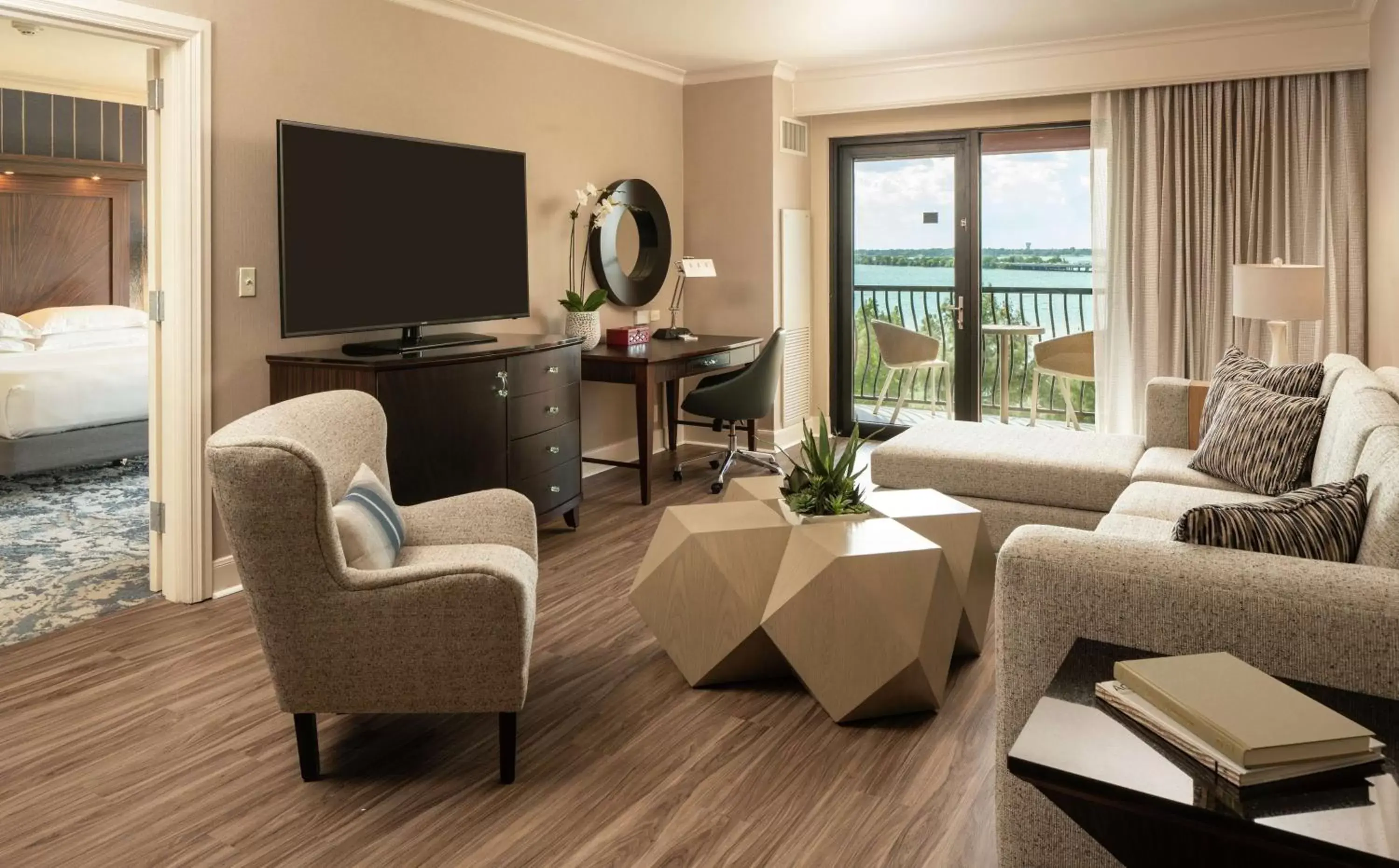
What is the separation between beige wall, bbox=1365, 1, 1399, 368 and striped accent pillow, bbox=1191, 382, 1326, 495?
1062mm

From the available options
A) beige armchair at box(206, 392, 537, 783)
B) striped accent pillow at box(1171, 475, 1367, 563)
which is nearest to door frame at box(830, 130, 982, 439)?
beige armchair at box(206, 392, 537, 783)

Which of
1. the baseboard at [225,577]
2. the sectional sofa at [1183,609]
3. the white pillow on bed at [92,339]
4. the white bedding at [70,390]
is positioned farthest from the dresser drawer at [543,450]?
the white pillow on bed at [92,339]

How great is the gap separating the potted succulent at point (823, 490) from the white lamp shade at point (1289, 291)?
2196 mm

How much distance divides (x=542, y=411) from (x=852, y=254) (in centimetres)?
309

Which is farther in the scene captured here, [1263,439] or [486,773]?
[1263,439]

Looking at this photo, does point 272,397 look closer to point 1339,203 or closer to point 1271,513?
point 1271,513

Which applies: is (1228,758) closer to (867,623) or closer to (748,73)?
(867,623)

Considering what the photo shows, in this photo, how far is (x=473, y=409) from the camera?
4.05m

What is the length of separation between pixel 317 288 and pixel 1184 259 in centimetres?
437

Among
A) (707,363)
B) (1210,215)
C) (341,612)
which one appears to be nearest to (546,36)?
(707,363)

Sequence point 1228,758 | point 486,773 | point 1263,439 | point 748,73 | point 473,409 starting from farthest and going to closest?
point 748,73
point 473,409
point 1263,439
point 486,773
point 1228,758

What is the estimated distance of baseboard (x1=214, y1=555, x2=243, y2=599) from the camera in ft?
12.4

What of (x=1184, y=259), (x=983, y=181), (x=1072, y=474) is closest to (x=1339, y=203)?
(x=1184, y=259)

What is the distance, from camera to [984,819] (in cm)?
225
